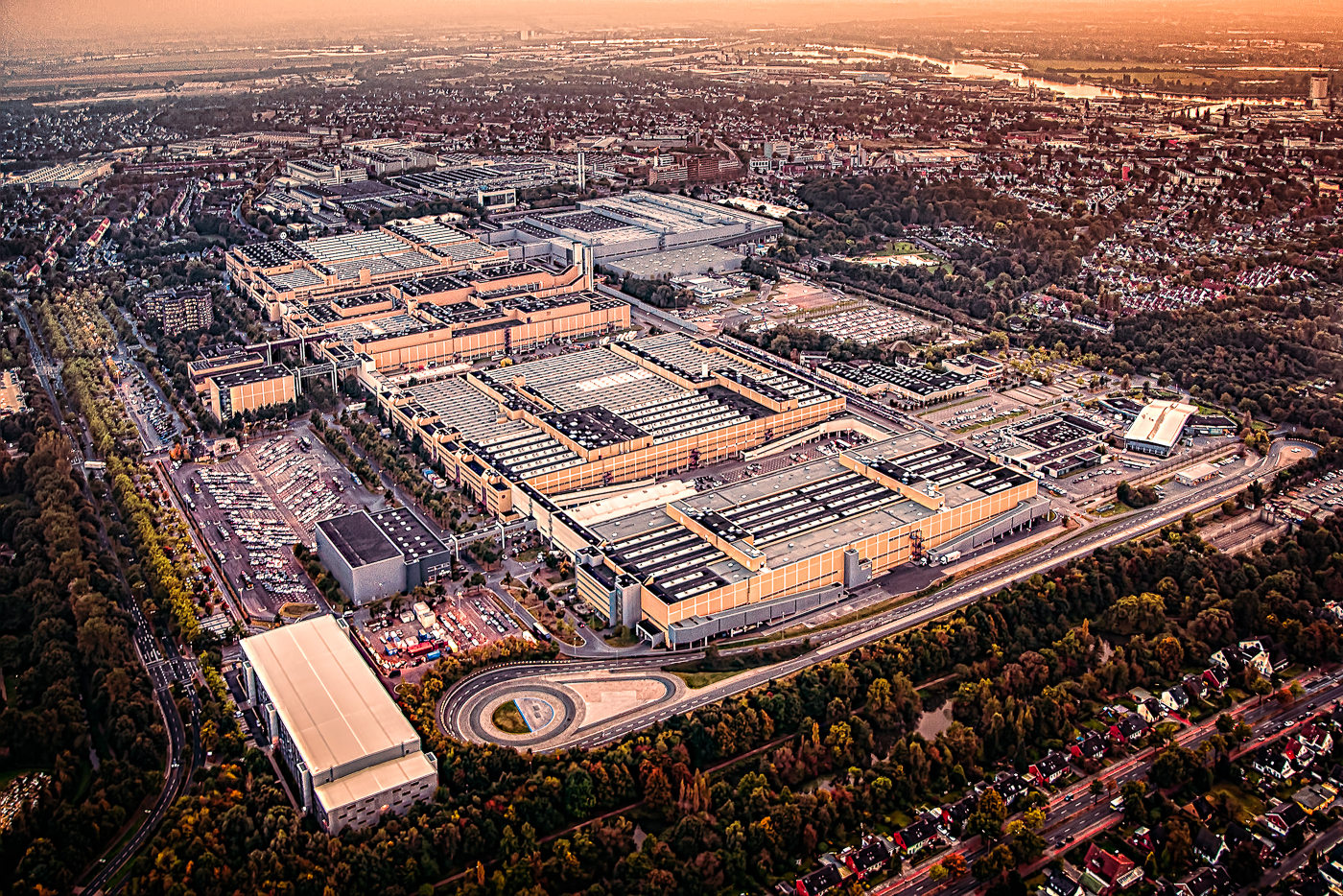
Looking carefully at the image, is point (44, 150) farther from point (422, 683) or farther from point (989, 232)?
point (422, 683)

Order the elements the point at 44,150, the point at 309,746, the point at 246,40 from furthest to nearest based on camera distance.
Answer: the point at 246,40 < the point at 44,150 < the point at 309,746

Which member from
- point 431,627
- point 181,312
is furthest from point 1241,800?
point 181,312

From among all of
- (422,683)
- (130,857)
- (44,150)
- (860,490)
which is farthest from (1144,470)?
(44,150)

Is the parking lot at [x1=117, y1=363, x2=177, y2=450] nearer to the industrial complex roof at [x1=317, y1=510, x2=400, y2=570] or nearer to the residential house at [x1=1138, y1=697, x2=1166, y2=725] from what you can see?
the industrial complex roof at [x1=317, y1=510, x2=400, y2=570]

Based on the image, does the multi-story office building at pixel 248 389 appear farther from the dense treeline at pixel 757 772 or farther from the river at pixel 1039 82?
the river at pixel 1039 82

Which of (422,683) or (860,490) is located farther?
(860,490)

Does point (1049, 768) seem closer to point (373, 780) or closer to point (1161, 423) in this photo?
point (373, 780)
